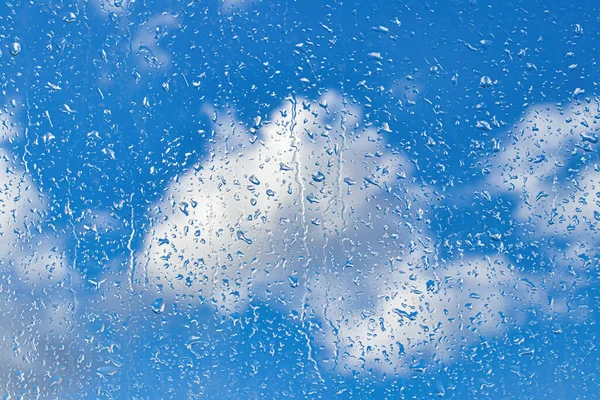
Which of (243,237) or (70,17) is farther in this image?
(243,237)

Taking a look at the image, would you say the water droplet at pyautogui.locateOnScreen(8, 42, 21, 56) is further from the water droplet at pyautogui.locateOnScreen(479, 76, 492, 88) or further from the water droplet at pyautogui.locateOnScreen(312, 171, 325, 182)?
the water droplet at pyautogui.locateOnScreen(479, 76, 492, 88)

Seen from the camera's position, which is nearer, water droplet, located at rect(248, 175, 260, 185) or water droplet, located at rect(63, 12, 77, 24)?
water droplet, located at rect(63, 12, 77, 24)

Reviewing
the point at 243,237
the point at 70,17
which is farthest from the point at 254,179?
the point at 70,17

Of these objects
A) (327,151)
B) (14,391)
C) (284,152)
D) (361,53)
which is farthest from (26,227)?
(361,53)

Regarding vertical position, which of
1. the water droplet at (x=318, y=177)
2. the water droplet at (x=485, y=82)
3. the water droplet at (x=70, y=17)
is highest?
the water droplet at (x=70, y=17)

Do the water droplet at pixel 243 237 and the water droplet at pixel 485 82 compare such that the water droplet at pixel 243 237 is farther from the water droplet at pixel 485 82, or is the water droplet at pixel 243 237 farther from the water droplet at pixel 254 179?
the water droplet at pixel 485 82

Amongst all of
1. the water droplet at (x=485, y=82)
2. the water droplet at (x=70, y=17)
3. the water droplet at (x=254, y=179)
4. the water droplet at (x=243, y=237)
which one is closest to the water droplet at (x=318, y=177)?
the water droplet at (x=254, y=179)

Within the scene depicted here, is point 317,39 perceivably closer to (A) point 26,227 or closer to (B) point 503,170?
(B) point 503,170

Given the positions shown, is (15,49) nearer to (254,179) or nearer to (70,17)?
(70,17)

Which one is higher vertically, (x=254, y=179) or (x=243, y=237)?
(x=254, y=179)

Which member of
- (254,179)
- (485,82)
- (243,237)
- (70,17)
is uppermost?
(70,17)

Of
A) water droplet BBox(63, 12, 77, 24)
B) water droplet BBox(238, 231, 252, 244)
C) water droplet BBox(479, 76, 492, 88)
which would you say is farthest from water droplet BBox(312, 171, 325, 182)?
water droplet BBox(63, 12, 77, 24)
